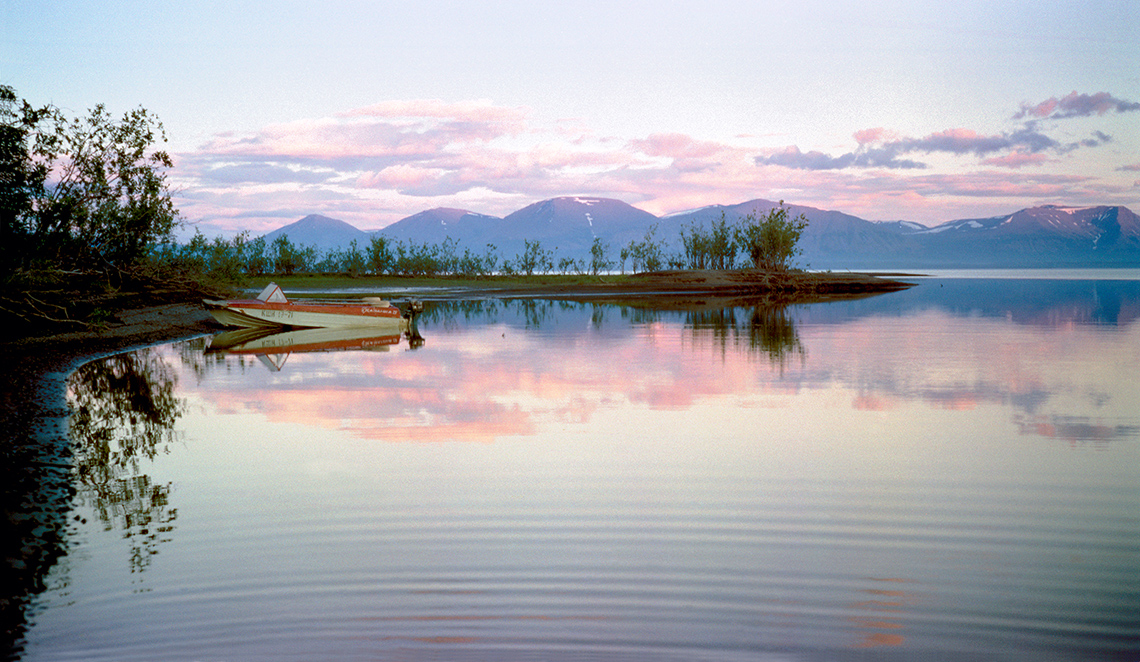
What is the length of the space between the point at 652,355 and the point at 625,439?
1136 cm

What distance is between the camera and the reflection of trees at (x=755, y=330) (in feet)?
81.9

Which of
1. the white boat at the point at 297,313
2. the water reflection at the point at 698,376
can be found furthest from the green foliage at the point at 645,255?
the white boat at the point at 297,313

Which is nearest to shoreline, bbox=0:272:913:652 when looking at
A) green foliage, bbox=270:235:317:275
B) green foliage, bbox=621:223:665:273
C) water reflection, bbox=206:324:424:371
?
water reflection, bbox=206:324:424:371

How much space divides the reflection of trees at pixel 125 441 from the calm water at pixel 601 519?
54 mm

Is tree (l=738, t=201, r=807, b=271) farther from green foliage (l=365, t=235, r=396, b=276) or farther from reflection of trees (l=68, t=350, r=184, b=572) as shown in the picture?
reflection of trees (l=68, t=350, r=184, b=572)

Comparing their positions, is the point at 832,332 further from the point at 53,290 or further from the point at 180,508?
the point at 180,508

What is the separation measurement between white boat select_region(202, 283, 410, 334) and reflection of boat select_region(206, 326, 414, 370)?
0.33 metres

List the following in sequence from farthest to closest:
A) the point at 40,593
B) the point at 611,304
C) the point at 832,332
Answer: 1. the point at 611,304
2. the point at 832,332
3. the point at 40,593

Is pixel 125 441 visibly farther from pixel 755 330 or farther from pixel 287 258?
pixel 287 258

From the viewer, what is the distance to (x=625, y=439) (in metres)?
12.4

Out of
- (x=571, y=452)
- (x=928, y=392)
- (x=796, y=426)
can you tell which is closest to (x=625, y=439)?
(x=571, y=452)

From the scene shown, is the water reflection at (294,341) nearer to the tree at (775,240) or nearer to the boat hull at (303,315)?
the boat hull at (303,315)

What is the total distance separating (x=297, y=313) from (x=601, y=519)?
25.6 metres

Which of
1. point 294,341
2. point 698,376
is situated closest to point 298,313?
point 294,341
